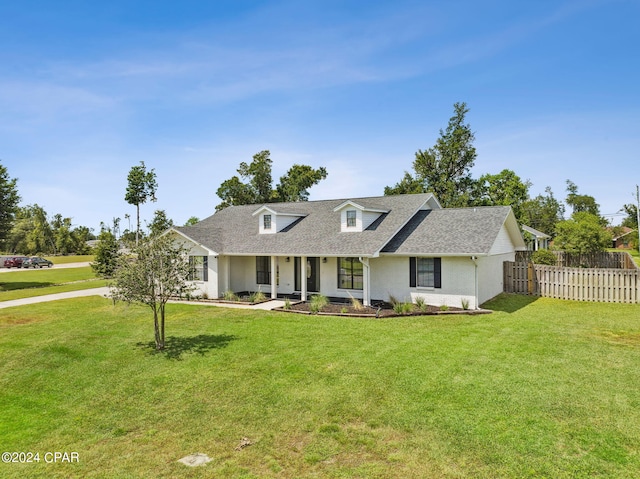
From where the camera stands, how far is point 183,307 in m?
19.0

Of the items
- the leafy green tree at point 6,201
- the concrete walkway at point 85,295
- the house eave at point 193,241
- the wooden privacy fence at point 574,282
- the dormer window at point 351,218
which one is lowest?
the concrete walkway at point 85,295

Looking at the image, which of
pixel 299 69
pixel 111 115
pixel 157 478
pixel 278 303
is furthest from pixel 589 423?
pixel 111 115

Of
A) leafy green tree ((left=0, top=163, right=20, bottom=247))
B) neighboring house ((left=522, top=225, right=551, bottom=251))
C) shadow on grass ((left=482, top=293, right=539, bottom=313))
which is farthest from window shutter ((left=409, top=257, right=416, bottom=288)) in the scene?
leafy green tree ((left=0, top=163, right=20, bottom=247))

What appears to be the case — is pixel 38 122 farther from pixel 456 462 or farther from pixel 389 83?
pixel 456 462

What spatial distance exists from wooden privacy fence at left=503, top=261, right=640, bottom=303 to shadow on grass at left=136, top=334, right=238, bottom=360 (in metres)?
16.1

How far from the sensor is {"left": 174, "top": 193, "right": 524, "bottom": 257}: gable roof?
17.9 m

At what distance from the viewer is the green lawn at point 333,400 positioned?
18.1 ft

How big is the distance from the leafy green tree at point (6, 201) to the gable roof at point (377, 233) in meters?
19.5

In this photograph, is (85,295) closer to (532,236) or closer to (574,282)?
(574,282)

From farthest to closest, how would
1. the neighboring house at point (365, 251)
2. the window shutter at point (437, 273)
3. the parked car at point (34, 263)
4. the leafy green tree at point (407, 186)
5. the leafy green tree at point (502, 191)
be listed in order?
the parked car at point (34, 263) < the leafy green tree at point (407, 186) < the leafy green tree at point (502, 191) < the window shutter at point (437, 273) < the neighboring house at point (365, 251)

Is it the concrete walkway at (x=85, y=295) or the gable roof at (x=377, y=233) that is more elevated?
the gable roof at (x=377, y=233)

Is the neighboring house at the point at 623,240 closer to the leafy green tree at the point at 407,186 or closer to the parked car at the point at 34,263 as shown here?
the leafy green tree at the point at 407,186

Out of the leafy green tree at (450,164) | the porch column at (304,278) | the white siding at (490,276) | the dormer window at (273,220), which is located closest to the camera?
the white siding at (490,276)

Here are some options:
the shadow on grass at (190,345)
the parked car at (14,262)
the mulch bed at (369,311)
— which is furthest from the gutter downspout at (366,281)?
the parked car at (14,262)
